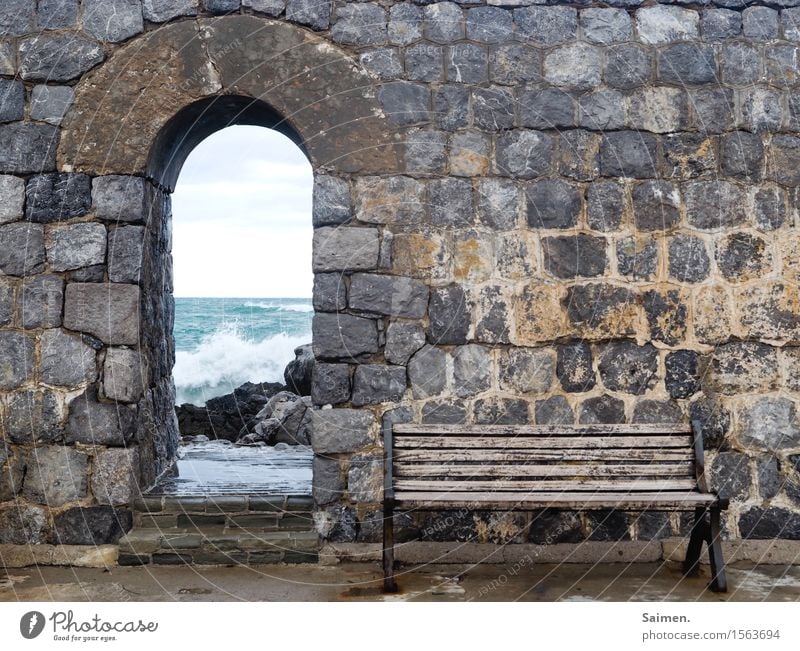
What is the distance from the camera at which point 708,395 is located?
5.00 m

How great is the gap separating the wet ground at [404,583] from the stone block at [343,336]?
3.87 ft

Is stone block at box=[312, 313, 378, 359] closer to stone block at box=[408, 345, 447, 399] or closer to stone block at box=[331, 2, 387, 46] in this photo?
stone block at box=[408, 345, 447, 399]

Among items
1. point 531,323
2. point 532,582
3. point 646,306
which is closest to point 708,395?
point 646,306

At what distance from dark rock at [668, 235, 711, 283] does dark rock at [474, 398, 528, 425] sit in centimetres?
117

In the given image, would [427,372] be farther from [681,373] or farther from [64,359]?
[64,359]

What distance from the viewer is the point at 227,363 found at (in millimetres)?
26188

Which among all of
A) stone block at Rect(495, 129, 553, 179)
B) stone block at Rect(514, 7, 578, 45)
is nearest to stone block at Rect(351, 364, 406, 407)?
stone block at Rect(495, 129, 553, 179)

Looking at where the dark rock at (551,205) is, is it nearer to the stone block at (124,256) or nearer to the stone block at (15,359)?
the stone block at (124,256)

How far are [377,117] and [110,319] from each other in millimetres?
1876

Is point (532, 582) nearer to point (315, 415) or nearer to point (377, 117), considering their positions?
point (315, 415)

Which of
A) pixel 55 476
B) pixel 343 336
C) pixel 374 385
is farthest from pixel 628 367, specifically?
A: pixel 55 476

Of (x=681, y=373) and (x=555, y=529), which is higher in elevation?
(x=681, y=373)

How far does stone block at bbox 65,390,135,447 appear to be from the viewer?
486cm

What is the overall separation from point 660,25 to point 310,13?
2.02 meters
